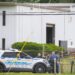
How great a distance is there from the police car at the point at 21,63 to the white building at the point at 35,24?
16186 millimetres

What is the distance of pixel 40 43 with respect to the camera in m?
52.5

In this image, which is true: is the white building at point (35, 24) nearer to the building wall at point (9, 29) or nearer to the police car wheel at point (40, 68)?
the building wall at point (9, 29)

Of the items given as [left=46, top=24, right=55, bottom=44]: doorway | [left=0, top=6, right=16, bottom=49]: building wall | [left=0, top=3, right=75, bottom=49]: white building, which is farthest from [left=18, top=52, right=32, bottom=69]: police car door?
[left=46, top=24, right=55, bottom=44]: doorway

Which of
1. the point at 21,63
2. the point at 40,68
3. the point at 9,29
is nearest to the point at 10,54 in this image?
the point at 21,63

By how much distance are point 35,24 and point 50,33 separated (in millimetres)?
6271

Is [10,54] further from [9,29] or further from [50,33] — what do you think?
[50,33]

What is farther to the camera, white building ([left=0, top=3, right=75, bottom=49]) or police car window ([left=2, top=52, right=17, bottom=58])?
white building ([left=0, top=3, right=75, bottom=49])

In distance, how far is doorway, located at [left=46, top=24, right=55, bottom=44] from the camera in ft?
186

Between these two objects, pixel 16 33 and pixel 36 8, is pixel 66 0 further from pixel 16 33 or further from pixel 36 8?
pixel 16 33

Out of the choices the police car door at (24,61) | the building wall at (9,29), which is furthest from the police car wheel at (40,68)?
the building wall at (9,29)

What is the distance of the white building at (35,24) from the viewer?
5072 centimetres

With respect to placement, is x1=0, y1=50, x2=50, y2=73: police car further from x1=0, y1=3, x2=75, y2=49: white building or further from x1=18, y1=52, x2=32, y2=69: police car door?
x1=0, y1=3, x2=75, y2=49: white building

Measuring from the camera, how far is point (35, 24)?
52.6 m

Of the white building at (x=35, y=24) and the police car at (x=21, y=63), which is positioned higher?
the white building at (x=35, y=24)
